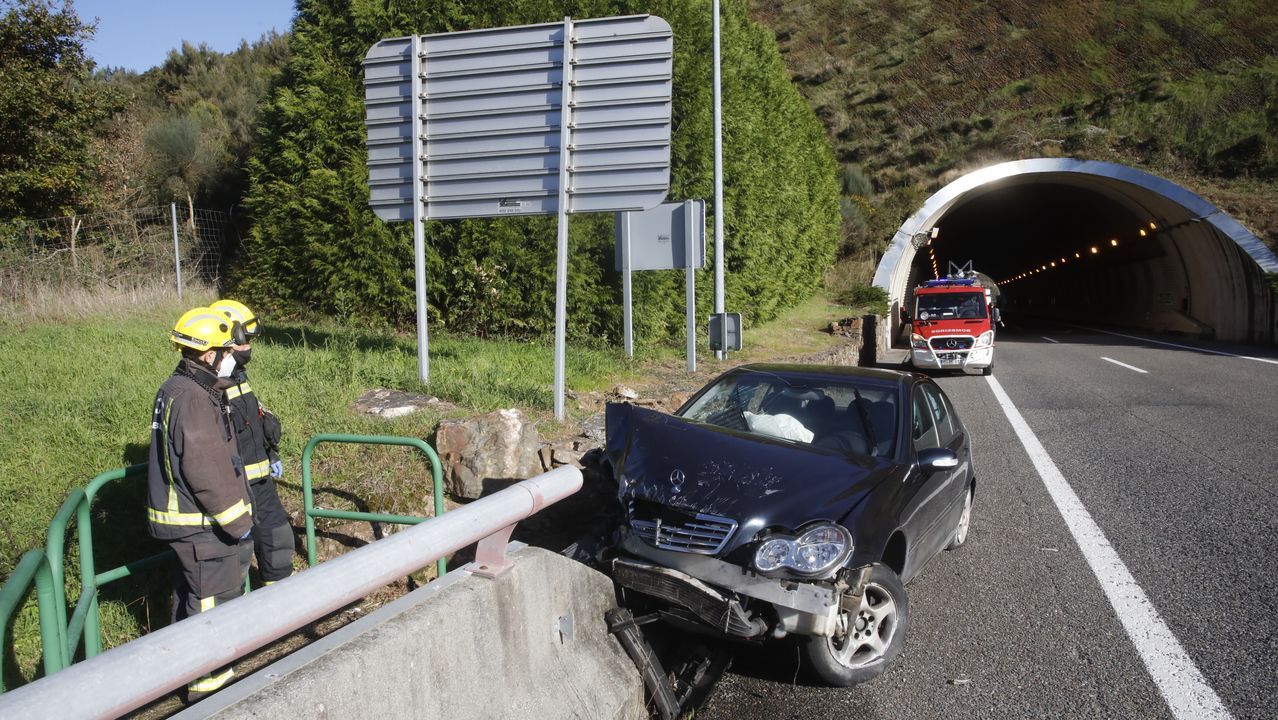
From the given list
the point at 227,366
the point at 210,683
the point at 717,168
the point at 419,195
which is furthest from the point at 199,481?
the point at 717,168

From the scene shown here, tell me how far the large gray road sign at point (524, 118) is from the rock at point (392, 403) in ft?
5.76

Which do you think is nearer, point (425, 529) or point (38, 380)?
point (425, 529)

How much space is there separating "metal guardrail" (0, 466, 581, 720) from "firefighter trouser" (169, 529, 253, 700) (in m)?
2.05

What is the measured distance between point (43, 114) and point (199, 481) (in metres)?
14.3

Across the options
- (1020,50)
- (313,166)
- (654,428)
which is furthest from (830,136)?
(654,428)

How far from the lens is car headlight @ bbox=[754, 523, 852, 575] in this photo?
3.70 metres

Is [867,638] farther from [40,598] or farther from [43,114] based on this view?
[43,114]

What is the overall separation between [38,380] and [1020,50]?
5573 cm

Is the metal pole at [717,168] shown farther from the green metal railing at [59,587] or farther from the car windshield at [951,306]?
the green metal railing at [59,587]

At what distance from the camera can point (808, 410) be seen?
5344 millimetres

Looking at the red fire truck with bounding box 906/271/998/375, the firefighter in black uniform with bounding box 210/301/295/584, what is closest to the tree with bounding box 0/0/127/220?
the firefighter in black uniform with bounding box 210/301/295/584

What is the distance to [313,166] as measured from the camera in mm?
12484

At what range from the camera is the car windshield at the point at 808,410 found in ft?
16.5

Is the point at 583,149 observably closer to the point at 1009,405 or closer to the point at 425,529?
the point at 425,529
